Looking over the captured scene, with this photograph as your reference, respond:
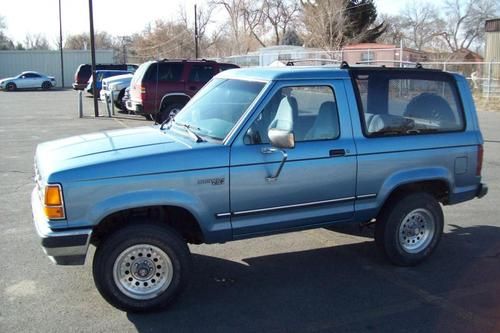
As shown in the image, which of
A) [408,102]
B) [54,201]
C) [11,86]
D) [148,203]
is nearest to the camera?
[54,201]

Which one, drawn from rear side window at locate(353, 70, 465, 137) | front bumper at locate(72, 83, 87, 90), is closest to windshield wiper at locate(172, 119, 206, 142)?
rear side window at locate(353, 70, 465, 137)

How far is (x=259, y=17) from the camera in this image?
8325 centimetres

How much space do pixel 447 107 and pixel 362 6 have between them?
4670cm

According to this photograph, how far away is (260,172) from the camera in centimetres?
445

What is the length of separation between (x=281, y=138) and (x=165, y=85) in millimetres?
11722

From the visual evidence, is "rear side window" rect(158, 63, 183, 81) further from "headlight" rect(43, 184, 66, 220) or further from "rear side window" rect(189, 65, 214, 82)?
"headlight" rect(43, 184, 66, 220)

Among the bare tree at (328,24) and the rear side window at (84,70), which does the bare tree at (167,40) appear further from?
the rear side window at (84,70)

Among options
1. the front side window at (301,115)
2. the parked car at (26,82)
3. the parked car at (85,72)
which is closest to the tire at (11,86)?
the parked car at (26,82)

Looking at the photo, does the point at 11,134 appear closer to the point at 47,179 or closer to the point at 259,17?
the point at 47,179

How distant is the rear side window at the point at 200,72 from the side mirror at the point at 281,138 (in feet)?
38.8

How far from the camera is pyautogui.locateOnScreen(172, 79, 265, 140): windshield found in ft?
15.4

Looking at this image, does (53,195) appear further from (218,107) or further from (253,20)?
(253,20)

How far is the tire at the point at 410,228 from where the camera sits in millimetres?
5180

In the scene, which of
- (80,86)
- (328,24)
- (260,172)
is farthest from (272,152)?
(328,24)
